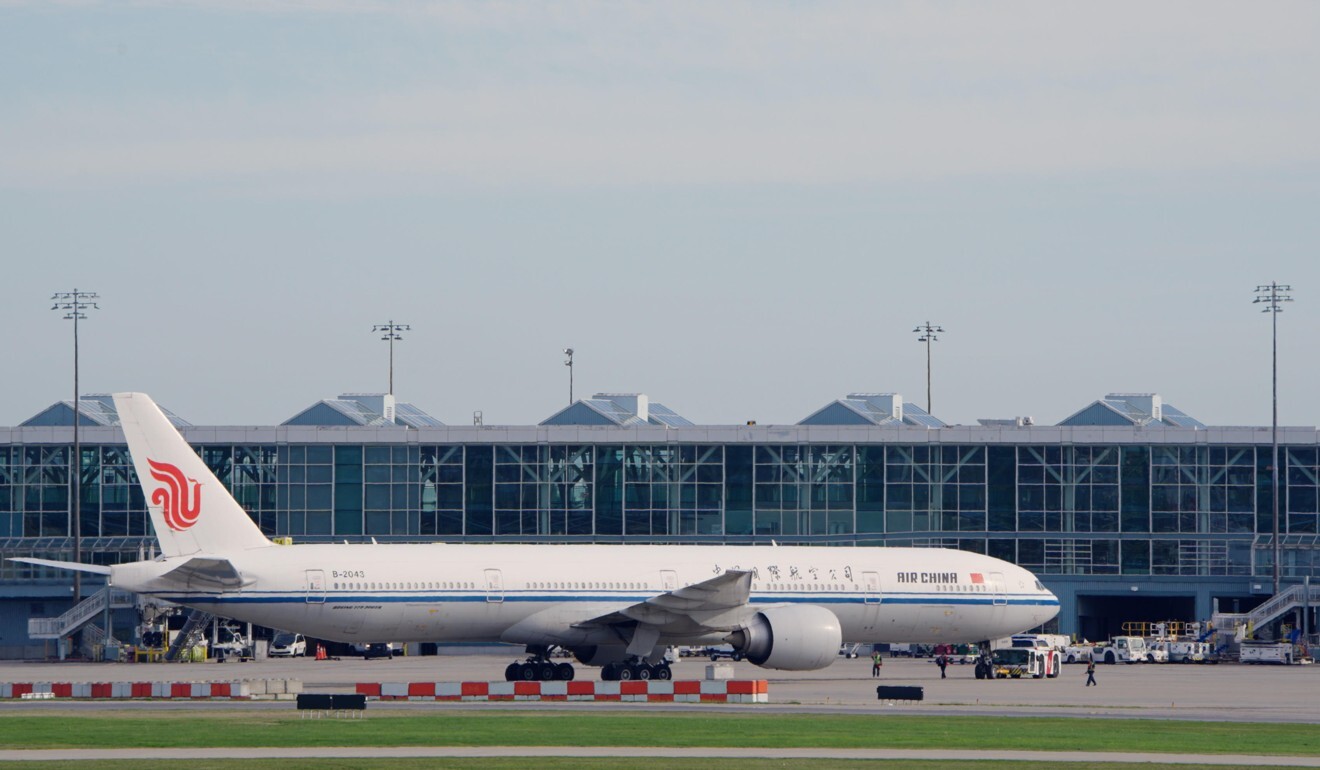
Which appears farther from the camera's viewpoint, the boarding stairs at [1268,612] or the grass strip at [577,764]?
the boarding stairs at [1268,612]

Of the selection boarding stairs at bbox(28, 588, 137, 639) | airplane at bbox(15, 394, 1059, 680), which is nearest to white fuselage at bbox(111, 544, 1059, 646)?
airplane at bbox(15, 394, 1059, 680)

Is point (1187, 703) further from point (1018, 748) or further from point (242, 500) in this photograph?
point (242, 500)

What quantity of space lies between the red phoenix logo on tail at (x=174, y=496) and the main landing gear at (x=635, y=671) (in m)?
11.8

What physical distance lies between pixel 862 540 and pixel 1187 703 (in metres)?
43.9

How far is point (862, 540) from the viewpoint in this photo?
91250mm

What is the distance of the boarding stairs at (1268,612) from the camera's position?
8269 centimetres

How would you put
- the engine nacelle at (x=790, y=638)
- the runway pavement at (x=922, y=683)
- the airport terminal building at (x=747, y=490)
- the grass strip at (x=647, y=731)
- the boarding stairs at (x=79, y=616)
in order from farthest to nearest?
1. the airport terminal building at (x=747, y=490)
2. the boarding stairs at (x=79, y=616)
3. the engine nacelle at (x=790, y=638)
4. the runway pavement at (x=922, y=683)
5. the grass strip at (x=647, y=731)

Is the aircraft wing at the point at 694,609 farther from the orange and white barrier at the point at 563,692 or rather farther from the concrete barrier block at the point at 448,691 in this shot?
the concrete barrier block at the point at 448,691

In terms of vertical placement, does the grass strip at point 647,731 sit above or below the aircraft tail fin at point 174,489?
below

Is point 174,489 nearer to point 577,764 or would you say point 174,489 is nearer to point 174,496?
point 174,496

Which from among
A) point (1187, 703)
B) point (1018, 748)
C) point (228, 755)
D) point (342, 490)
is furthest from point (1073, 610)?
point (228, 755)

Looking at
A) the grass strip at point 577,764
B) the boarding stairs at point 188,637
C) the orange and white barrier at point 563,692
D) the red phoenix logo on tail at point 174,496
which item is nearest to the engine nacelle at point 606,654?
the orange and white barrier at point 563,692

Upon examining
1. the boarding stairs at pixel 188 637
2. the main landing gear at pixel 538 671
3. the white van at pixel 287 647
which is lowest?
the white van at pixel 287 647

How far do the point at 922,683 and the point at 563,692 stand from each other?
1744 cm
